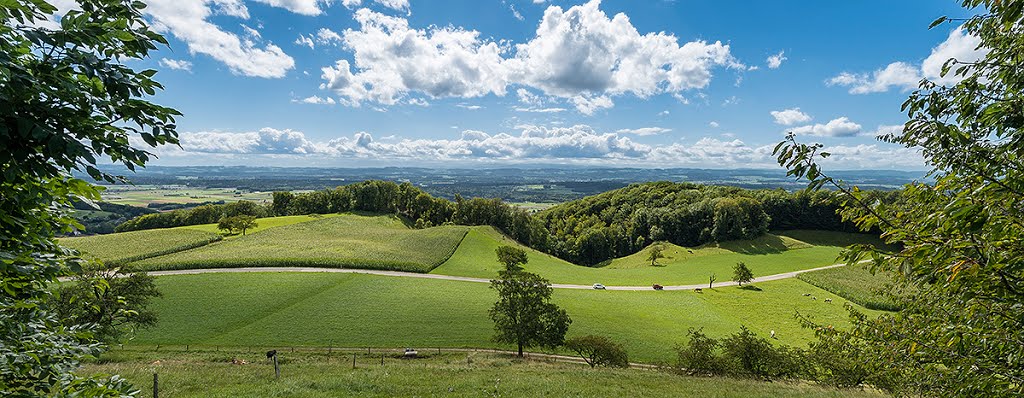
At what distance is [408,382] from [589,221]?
126m

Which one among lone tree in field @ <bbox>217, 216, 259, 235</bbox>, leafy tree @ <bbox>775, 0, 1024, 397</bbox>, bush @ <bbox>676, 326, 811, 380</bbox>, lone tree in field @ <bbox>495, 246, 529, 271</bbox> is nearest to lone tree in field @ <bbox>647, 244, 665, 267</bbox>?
lone tree in field @ <bbox>495, 246, 529, 271</bbox>

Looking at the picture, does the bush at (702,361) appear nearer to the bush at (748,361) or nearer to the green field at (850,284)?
the bush at (748,361)

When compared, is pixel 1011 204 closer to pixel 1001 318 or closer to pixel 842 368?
pixel 1001 318

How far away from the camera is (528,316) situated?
1389 inches

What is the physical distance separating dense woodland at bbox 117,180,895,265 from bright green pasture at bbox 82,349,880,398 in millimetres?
89410

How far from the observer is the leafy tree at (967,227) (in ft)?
14.2

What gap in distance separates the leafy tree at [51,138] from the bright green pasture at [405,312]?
34263mm

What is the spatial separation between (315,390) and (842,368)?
28878 mm

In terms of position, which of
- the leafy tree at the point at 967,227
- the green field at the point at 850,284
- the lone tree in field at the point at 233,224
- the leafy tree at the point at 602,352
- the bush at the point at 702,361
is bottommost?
the green field at the point at 850,284

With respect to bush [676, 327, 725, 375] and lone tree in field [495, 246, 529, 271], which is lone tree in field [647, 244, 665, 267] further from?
bush [676, 327, 725, 375]

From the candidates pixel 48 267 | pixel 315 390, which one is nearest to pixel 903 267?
pixel 48 267

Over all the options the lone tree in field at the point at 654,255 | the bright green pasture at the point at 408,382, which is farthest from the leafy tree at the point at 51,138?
the lone tree in field at the point at 654,255

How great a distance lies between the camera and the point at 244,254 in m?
64.4

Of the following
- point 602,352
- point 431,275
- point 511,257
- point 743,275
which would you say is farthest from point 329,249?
point 743,275
